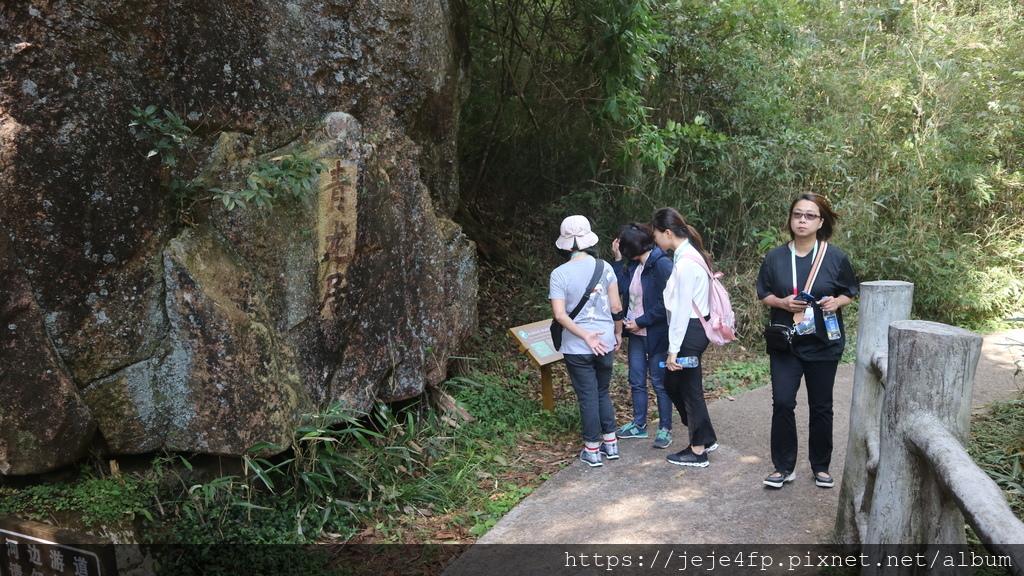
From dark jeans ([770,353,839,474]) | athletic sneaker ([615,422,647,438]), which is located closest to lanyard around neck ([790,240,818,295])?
dark jeans ([770,353,839,474])

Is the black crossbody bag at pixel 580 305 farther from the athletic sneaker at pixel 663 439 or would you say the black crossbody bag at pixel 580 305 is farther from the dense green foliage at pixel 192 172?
the dense green foliage at pixel 192 172

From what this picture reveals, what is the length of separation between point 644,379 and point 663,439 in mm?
505

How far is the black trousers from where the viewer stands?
17.1 ft

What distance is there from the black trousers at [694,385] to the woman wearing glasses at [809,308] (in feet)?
2.26

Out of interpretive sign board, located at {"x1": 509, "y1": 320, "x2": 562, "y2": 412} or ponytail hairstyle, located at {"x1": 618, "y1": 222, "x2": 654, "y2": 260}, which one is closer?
ponytail hairstyle, located at {"x1": 618, "y1": 222, "x2": 654, "y2": 260}

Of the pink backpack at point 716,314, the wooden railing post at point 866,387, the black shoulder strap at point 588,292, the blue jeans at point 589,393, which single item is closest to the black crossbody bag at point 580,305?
the black shoulder strap at point 588,292

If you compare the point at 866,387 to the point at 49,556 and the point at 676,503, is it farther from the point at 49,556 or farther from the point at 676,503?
the point at 49,556

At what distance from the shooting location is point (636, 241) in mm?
5773

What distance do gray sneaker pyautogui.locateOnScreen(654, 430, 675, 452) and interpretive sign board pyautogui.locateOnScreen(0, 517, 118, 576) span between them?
4.01 m

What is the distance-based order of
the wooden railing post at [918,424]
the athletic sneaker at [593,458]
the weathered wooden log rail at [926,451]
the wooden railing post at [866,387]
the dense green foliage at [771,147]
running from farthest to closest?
the dense green foliage at [771,147]
the athletic sneaker at [593,458]
the wooden railing post at [866,387]
the wooden railing post at [918,424]
the weathered wooden log rail at [926,451]

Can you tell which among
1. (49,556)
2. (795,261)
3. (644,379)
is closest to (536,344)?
(644,379)

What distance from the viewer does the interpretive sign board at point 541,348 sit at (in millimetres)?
6266

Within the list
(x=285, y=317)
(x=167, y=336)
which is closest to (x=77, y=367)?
(x=167, y=336)

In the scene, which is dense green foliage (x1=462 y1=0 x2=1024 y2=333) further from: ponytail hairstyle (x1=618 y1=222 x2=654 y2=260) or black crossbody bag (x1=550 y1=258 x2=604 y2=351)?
black crossbody bag (x1=550 y1=258 x2=604 y2=351)
